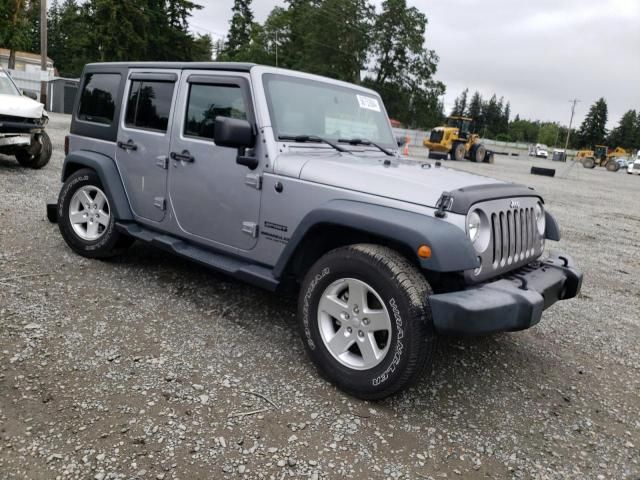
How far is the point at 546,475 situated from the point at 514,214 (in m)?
1.48

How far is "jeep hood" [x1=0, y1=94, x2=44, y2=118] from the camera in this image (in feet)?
29.8

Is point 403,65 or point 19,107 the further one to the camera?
point 403,65

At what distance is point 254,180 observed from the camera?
11.6 ft

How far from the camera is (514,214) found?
127 inches

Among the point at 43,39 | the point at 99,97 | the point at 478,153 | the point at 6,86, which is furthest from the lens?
the point at 478,153

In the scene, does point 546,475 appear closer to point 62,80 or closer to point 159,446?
point 159,446

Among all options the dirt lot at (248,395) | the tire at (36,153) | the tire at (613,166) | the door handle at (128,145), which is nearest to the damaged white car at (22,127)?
the tire at (36,153)

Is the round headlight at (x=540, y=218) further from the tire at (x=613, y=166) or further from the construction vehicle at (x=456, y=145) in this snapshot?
the tire at (x=613, y=166)

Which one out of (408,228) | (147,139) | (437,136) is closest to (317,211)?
(408,228)

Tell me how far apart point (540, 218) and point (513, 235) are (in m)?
0.59

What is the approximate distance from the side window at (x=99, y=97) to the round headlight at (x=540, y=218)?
12.1 ft

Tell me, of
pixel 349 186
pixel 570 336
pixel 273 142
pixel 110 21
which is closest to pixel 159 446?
pixel 349 186

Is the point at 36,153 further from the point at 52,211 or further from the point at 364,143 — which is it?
the point at 364,143

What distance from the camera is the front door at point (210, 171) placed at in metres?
3.64
